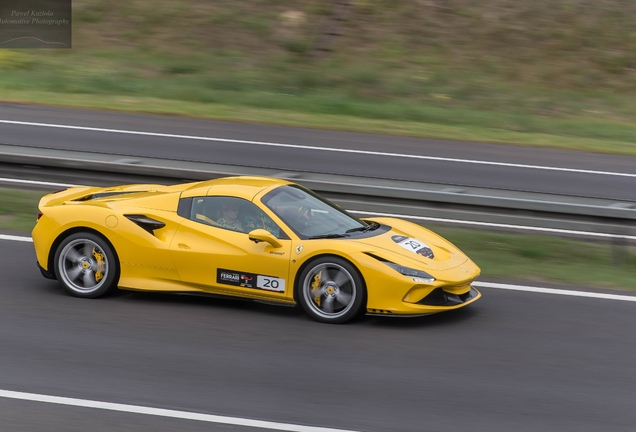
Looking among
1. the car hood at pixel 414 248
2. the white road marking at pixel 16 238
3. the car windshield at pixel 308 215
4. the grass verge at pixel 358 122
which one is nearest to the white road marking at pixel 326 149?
the grass verge at pixel 358 122

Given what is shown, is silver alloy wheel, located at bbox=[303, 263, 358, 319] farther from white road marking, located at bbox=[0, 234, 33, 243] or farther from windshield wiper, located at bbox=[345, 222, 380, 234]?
white road marking, located at bbox=[0, 234, 33, 243]

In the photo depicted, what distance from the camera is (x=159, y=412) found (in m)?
5.64

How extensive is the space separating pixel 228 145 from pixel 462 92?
7.37 metres

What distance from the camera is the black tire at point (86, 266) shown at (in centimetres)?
800

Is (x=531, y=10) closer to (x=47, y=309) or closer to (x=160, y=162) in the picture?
(x=160, y=162)

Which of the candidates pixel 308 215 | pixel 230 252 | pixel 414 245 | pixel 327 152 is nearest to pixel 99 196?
pixel 230 252

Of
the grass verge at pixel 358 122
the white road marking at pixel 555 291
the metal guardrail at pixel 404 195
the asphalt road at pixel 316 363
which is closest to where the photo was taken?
the asphalt road at pixel 316 363

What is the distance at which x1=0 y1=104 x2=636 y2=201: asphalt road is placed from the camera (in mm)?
15016

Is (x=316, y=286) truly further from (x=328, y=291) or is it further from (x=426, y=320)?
(x=426, y=320)

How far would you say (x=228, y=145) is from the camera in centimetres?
1673

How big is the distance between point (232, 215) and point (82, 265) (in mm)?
1489

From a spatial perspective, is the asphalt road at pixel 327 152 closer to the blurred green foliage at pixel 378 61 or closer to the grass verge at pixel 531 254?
the blurred green foliage at pixel 378 61

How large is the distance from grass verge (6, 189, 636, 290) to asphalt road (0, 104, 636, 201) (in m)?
3.58

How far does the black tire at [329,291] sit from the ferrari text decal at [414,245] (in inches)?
24.8
